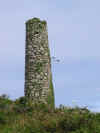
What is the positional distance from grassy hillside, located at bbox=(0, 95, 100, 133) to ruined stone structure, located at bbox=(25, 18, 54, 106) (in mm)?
965

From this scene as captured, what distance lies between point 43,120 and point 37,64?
513 cm

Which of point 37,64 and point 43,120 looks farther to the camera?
point 37,64

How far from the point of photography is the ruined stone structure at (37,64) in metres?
21.1

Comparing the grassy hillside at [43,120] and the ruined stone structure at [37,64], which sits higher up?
the ruined stone structure at [37,64]

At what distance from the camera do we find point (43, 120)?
17.2 meters

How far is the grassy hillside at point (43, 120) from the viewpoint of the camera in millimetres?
15664

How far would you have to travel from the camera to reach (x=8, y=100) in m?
21.9

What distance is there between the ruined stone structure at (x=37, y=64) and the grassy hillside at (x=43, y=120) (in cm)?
97

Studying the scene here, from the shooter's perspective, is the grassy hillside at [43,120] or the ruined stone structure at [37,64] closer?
the grassy hillside at [43,120]

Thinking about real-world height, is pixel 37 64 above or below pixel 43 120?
above

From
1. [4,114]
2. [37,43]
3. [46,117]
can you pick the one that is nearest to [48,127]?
[46,117]

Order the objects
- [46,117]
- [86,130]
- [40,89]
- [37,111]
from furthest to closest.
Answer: [40,89]
[37,111]
[46,117]
[86,130]

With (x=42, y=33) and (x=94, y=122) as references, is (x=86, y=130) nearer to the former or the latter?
(x=94, y=122)

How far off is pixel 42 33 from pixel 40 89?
153 inches
